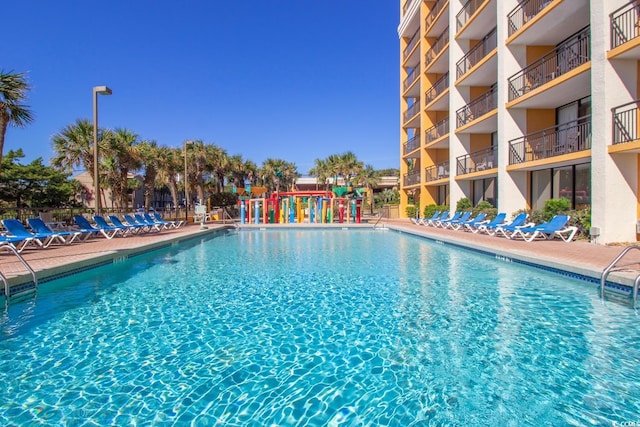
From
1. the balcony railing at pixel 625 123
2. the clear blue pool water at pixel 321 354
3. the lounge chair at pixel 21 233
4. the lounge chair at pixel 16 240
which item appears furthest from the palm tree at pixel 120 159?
the balcony railing at pixel 625 123

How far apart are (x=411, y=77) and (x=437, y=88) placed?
6.31 meters

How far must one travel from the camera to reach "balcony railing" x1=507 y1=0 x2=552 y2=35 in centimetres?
1528

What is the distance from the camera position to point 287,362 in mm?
4145

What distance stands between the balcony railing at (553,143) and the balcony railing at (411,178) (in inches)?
517

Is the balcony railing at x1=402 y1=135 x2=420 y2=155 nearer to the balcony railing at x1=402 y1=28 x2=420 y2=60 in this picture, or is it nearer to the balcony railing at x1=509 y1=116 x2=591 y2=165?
the balcony railing at x1=402 y1=28 x2=420 y2=60

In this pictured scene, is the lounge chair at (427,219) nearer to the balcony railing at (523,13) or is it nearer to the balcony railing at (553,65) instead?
the balcony railing at (553,65)

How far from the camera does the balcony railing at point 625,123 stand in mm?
10680

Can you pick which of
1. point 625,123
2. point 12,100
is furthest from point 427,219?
point 12,100

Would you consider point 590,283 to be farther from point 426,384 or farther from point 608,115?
point 608,115

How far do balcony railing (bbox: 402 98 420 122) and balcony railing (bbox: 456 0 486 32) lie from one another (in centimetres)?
812

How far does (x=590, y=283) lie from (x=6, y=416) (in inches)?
340

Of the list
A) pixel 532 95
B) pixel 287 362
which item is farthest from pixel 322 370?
pixel 532 95

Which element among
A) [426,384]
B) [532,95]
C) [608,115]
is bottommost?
[426,384]

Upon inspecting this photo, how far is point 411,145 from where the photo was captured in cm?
3134
